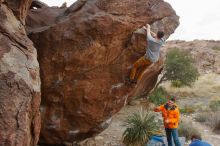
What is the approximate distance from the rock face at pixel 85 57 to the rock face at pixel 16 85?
8.10 ft

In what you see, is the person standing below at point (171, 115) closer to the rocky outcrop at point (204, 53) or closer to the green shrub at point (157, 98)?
the green shrub at point (157, 98)

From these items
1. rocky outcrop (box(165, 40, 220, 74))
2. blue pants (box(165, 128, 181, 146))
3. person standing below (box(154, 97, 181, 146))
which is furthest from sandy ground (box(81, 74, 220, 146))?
rocky outcrop (box(165, 40, 220, 74))

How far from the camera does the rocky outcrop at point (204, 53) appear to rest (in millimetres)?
44688

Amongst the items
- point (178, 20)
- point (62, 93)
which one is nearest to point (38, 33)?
point (62, 93)

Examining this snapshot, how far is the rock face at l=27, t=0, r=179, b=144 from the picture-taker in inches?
470

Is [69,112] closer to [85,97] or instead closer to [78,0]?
[85,97]

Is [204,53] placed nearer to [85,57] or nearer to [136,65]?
[136,65]

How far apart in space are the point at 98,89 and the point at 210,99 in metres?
16.7

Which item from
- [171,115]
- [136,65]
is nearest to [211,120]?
[171,115]

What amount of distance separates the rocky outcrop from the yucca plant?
93.9 feet

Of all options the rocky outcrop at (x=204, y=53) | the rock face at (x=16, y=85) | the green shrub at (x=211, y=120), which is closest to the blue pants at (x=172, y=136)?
the rock face at (x=16, y=85)

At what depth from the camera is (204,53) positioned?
155 ft

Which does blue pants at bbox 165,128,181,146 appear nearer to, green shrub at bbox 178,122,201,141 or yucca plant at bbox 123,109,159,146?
yucca plant at bbox 123,109,159,146

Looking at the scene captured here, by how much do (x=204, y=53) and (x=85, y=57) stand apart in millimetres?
37259
